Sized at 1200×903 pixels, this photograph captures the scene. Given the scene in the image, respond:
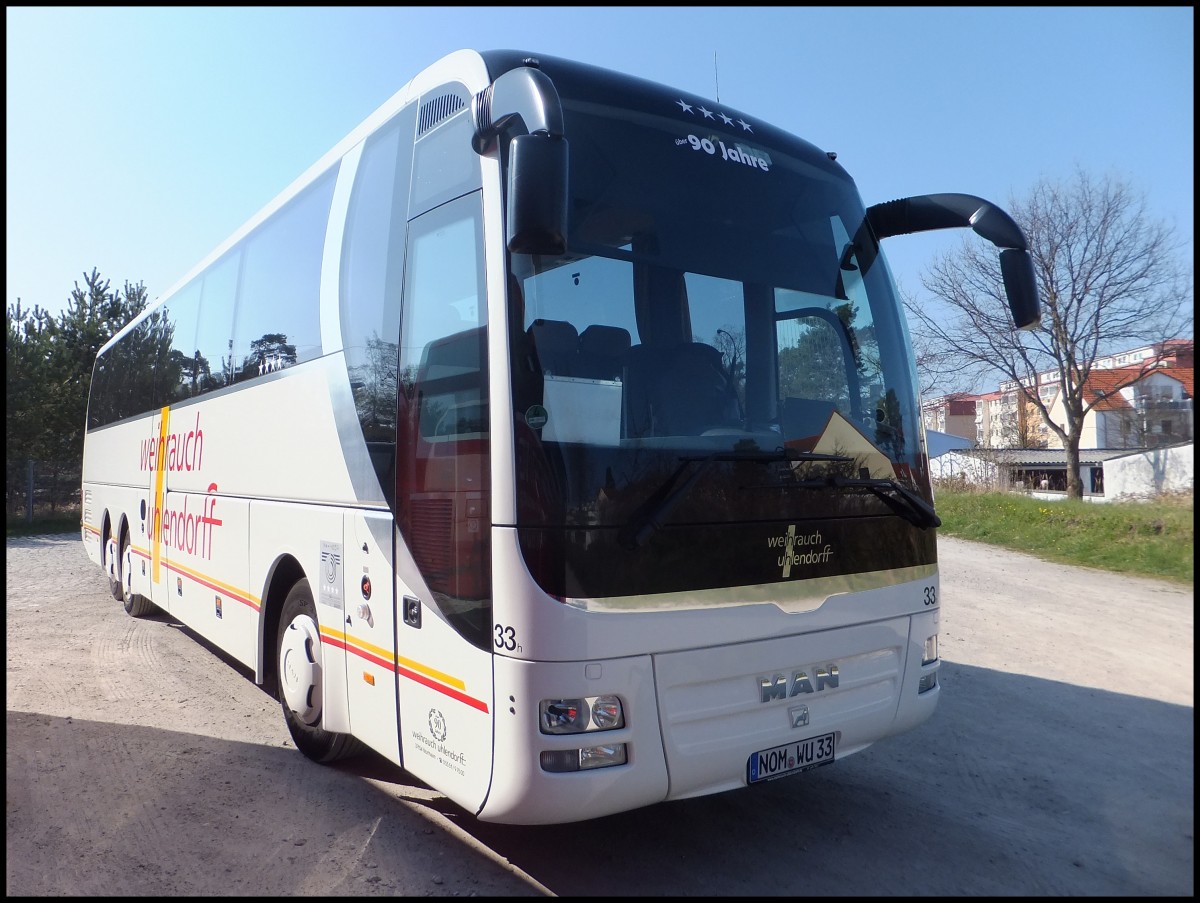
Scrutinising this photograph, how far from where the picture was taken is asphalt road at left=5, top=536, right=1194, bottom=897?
145 inches

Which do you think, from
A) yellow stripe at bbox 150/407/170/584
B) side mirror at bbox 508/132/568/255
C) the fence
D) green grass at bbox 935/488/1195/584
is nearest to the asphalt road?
yellow stripe at bbox 150/407/170/584

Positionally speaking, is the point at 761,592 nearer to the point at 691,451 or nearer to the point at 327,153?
the point at 691,451

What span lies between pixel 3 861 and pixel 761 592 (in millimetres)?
3583

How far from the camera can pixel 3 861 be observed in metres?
3.87

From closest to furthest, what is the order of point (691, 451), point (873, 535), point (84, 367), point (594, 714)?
point (594, 714) < point (691, 451) < point (873, 535) < point (84, 367)

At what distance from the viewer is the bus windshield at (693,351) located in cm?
327

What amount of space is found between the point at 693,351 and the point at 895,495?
1236 millimetres

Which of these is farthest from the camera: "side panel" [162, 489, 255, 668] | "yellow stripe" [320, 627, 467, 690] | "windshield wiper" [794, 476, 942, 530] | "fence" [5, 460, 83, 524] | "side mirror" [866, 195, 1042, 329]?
"fence" [5, 460, 83, 524]

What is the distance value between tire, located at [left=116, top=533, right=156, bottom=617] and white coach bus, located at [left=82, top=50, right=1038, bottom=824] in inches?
225

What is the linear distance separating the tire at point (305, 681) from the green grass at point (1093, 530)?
7.68 m

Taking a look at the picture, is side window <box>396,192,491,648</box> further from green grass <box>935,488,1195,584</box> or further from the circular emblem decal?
green grass <box>935,488,1195,584</box>

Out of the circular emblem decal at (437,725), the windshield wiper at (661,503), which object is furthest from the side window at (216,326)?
the windshield wiper at (661,503)

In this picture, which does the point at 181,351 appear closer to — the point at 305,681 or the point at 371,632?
the point at 305,681

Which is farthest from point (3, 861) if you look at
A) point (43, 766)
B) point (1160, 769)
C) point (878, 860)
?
point (1160, 769)
